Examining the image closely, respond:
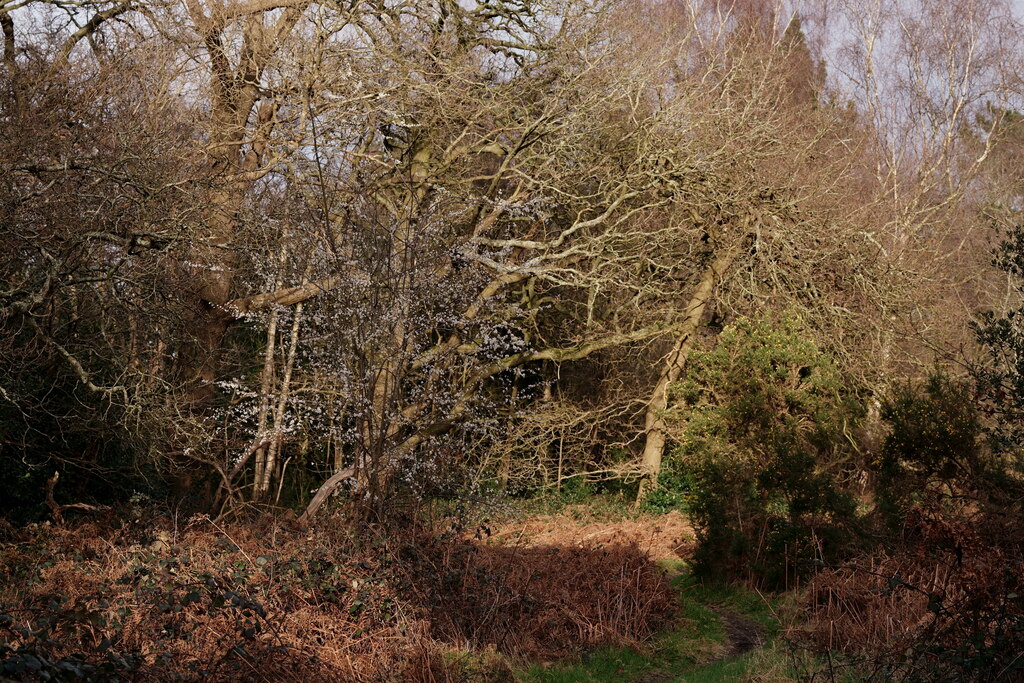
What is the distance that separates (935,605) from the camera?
5.17 meters

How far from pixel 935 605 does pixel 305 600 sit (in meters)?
4.07

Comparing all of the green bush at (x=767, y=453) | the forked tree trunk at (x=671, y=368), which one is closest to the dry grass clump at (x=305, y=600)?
the green bush at (x=767, y=453)

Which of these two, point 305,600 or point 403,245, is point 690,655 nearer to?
point 305,600

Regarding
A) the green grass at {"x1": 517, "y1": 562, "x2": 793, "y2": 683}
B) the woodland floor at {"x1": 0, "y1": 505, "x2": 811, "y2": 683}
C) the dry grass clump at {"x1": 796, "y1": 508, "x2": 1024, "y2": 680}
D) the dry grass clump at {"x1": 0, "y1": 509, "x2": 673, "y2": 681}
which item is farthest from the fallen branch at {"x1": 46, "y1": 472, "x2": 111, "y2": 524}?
the dry grass clump at {"x1": 796, "y1": 508, "x2": 1024, "y2": 680}

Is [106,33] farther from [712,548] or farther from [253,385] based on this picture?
[712,548]

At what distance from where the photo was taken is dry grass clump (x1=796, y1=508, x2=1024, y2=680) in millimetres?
5059

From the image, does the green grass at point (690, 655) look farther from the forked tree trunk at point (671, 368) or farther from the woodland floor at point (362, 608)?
the forked tree trunk at point (671, 368)

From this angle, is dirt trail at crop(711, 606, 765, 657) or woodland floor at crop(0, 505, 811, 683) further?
dirt trail at crop(711, 606, 765, 657)

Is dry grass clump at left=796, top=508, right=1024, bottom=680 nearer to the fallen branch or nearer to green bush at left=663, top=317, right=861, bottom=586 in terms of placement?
green bush at left=663, top=317, right=861, bottom=586

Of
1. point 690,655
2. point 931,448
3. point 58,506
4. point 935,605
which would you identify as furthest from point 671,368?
point 935,605

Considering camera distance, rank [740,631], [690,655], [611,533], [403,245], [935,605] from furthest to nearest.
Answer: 1. [611,533]
2. [403,245]
3. [740,631]
4. [690,655]
5. [935,605]

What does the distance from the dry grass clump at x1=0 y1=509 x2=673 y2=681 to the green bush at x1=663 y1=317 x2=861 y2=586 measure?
100 centimetres

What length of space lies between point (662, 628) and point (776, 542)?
5.82ft

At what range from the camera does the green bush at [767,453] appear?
8.79 metres
